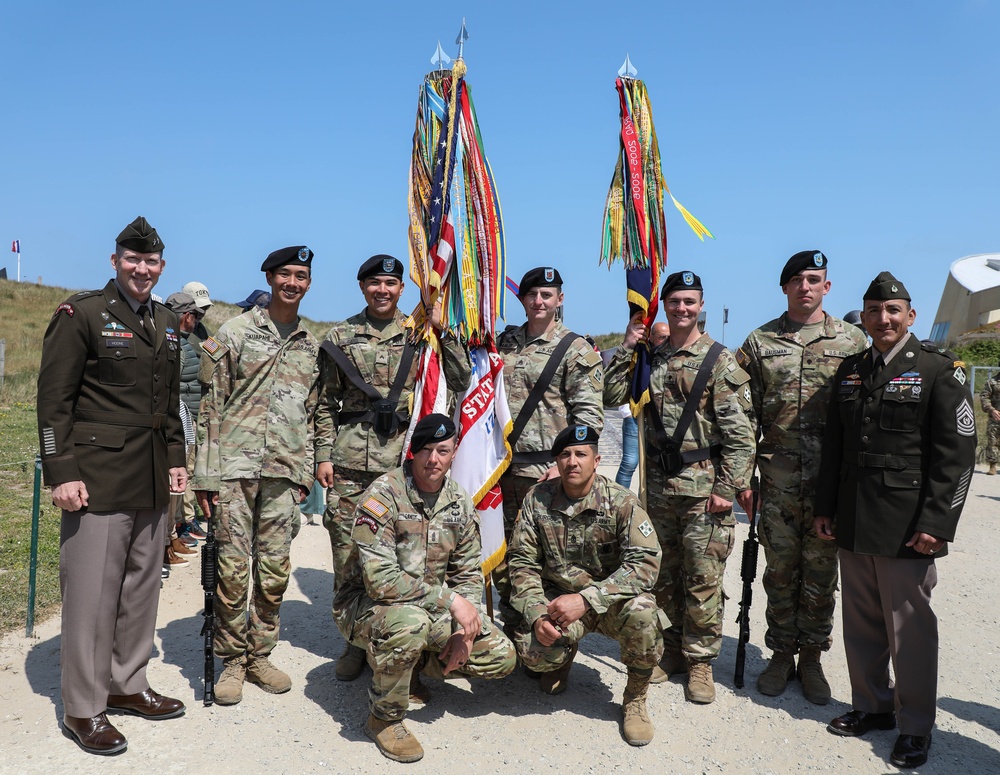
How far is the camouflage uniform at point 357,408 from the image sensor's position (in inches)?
192

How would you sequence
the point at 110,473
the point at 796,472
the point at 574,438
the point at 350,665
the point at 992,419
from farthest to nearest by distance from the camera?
the point at 992,419 → the point at 350,665 → the point at 796,472 → the point at 574,438 → the point at 110,473

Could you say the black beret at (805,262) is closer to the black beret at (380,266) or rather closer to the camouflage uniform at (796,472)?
the camouflage uniform at (796,472)

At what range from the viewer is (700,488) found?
4730 millimetres

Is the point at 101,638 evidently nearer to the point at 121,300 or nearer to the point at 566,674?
the point at 121,300

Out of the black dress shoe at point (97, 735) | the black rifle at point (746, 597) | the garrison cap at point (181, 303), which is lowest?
the black dress shoe at point (97, 735)

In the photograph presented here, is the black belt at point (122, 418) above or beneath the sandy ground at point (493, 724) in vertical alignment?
above

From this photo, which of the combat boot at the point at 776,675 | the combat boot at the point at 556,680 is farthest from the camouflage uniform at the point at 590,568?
the combat boot at the point at 776,675

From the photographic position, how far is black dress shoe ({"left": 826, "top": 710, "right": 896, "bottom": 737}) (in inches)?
166

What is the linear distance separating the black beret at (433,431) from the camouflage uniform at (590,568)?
0.73m

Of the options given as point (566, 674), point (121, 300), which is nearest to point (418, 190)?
point (121, 300)

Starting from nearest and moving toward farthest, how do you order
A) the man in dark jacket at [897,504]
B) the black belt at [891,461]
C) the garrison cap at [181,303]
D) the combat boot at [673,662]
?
the man in dark jacket at [897,504]
the black belt at [891,461]
the combat boot at [673,662]
the garrison cap at [181,303]

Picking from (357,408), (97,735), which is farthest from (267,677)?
(357,408)

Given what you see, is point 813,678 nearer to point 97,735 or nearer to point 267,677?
point 267,677

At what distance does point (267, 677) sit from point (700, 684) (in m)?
2.58
